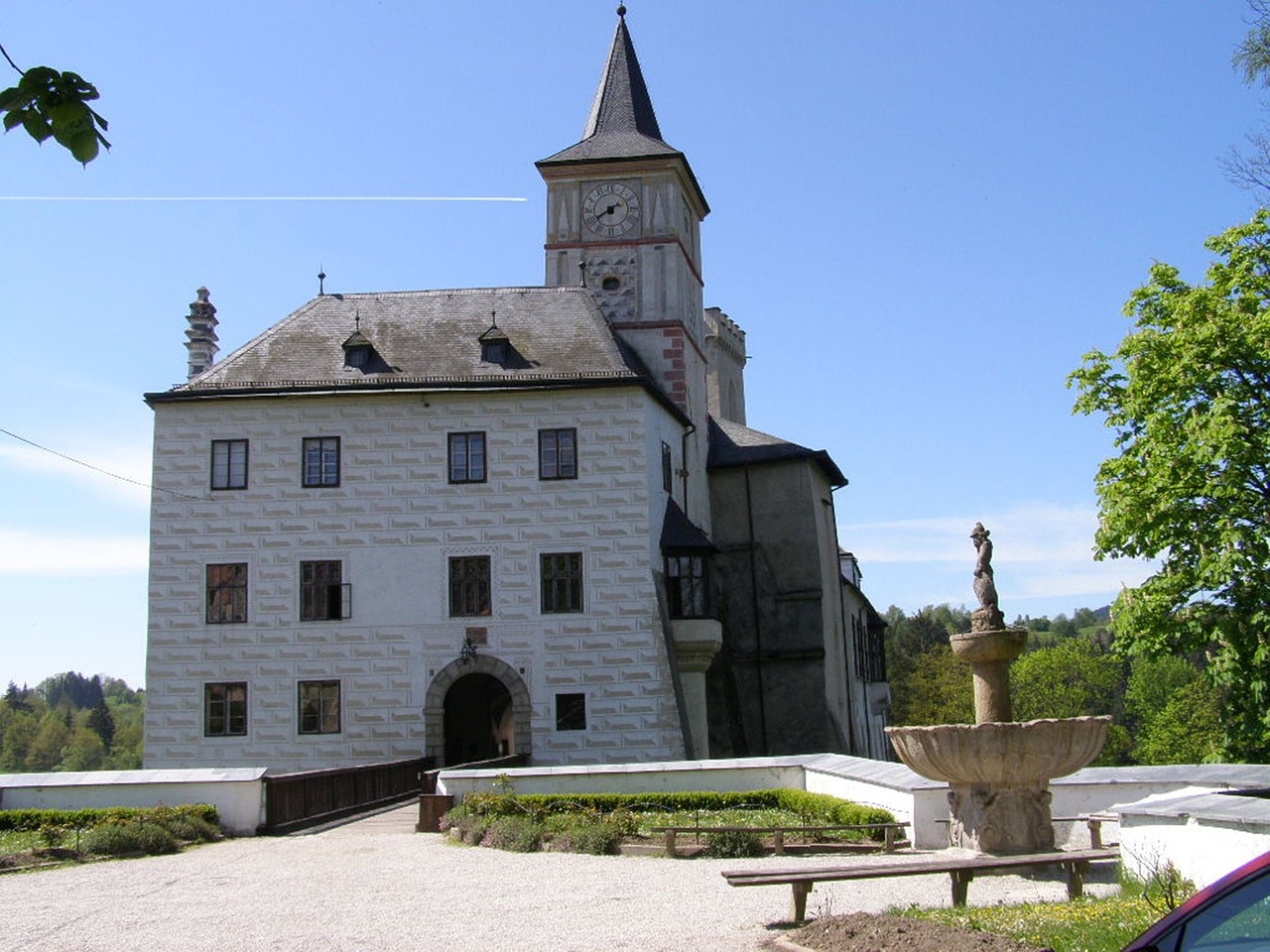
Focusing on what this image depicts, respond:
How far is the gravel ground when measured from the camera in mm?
11320

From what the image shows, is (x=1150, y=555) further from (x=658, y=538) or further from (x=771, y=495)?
(x=771, y=495)

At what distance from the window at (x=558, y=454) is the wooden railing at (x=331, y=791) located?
289 inches

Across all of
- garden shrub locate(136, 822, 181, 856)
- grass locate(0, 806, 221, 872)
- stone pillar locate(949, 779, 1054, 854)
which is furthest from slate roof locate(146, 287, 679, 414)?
stone pillar locate(949, 779, 1054, 854)

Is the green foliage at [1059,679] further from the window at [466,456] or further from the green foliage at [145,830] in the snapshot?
the green foliage at [145,830]

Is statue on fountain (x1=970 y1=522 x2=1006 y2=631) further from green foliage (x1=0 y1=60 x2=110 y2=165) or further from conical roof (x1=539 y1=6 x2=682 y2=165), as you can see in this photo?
conical roof (x1=539 y1=6 x2=682 y2=165)

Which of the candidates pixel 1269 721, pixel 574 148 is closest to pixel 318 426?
pixel 574 148

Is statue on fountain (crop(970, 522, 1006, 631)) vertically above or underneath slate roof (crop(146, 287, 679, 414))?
underneath

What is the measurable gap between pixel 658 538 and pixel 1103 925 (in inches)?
926

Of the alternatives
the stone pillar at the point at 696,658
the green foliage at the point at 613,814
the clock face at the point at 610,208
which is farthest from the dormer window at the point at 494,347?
the green foliage at the point at 613,814

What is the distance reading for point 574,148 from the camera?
39.2 m

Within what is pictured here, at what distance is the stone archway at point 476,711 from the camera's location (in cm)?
3072

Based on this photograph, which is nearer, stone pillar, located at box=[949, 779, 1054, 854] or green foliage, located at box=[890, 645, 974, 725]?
stone pillar, located at box=[949, 779, 1054, 854]

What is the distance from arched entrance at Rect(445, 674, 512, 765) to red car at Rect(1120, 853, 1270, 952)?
1088 inches

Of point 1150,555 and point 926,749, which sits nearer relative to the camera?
point 926,749
